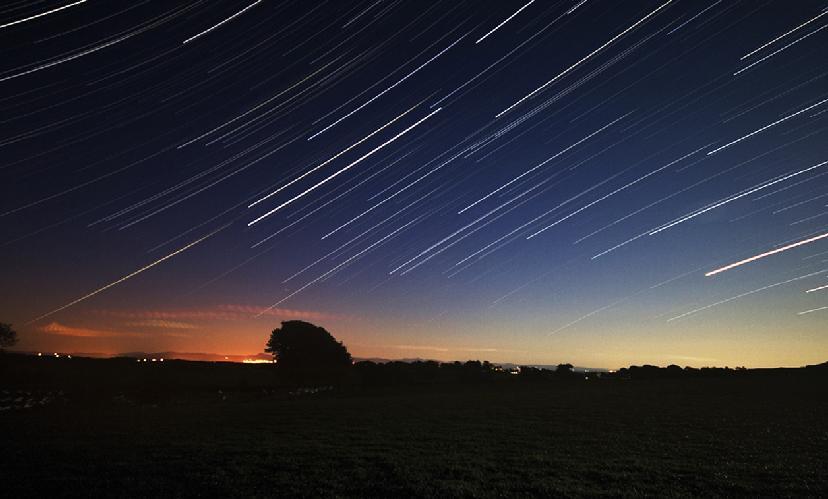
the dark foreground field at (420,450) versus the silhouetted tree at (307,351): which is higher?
the silhouetted tree at (307,351)

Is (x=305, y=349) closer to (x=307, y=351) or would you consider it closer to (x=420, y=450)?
(x=307, y=351)

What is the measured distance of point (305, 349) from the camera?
2721 inches

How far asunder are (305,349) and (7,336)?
124 ft

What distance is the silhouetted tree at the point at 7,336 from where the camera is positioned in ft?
202

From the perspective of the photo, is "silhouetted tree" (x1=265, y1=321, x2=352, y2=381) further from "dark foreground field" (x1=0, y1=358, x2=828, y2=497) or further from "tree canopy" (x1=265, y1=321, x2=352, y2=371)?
"dark foreground field" (x1=0, y1=358, x2=828, y2=497)

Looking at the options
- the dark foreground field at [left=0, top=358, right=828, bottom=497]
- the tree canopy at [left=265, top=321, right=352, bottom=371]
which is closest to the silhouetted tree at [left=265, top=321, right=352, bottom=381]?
the tree canopy at [left=265, top=321, right=352, bottom=371]

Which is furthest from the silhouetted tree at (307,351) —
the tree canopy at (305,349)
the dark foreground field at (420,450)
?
the dark foreground field at (420,450)

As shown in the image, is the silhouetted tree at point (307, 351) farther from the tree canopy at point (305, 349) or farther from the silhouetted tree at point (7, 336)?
the silhouetted tree at point (7, 336)

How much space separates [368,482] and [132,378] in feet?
173

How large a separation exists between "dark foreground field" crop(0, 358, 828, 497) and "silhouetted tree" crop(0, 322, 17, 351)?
3554cm

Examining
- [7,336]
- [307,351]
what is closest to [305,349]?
[307,351]

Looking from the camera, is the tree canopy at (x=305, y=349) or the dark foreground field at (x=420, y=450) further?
the tree canopy at (x=305, y=349)

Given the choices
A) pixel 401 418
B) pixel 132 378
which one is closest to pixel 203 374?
pixel 132 378

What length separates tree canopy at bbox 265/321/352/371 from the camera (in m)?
68.3
